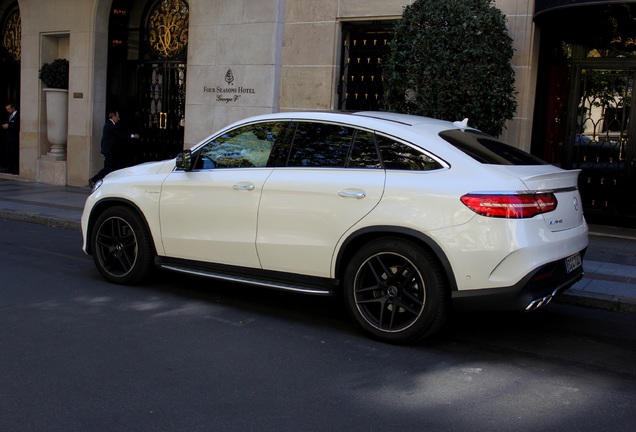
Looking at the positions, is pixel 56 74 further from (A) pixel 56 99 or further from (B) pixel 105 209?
(B) pixel 105 209

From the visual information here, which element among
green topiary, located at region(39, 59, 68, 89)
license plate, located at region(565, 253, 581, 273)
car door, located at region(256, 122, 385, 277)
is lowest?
license plate, located at region(565, 253, 581, 273)

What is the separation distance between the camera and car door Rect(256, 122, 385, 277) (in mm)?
5352

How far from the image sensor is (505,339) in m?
5.59

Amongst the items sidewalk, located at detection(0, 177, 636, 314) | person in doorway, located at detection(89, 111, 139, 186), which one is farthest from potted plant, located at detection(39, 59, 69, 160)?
person in doorway, located at detection(89, 111, 139, 186)

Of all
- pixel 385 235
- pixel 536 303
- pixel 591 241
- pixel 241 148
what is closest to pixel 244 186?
pixel 241 148

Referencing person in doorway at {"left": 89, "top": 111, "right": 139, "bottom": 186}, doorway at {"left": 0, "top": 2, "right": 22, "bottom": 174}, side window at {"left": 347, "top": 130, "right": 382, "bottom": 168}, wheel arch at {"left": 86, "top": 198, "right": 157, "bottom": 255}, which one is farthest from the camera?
doorway at {"left": 0, "top": 2, "right": 22, "bottom": 174}

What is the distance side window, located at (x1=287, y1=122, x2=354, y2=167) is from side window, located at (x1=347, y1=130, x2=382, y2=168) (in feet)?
0.19

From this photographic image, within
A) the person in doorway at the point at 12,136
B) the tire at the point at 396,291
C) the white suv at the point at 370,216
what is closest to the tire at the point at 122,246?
the white suv at the point at 370,216

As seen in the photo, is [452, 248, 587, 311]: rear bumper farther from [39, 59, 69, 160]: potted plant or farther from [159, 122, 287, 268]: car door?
[39, 59, 69, 160]: potted plant

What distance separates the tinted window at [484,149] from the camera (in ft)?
17.3

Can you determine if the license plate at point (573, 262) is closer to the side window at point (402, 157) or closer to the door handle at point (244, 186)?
the side window at point (402, 157)

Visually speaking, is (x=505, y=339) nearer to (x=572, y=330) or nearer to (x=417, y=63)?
(x=572, y=330)

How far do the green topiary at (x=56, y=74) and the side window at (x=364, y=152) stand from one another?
12.8 metres

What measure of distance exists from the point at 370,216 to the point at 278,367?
1.34 m
